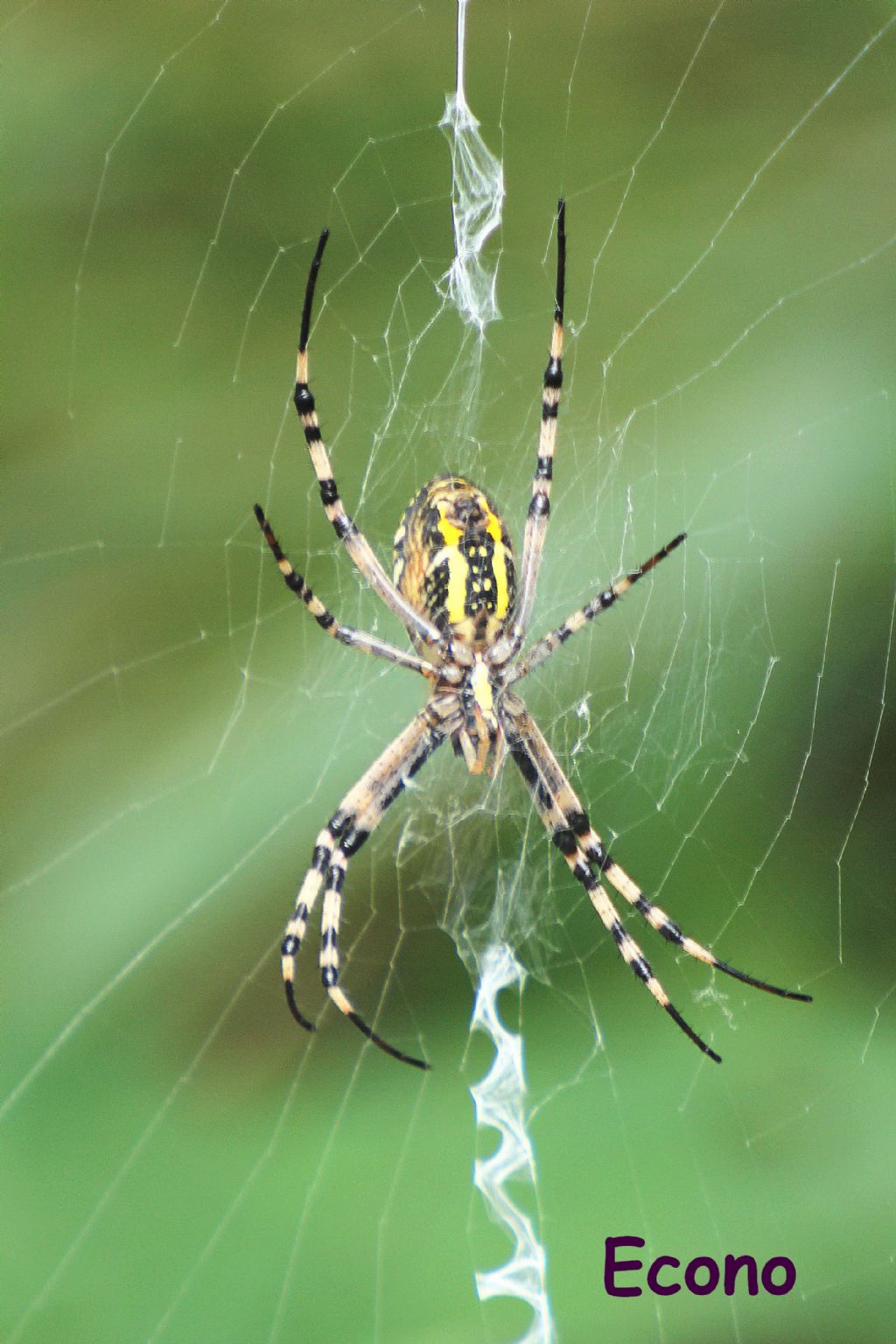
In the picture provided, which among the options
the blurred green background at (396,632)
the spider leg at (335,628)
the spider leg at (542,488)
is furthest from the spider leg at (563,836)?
the spider leg at (542,488)

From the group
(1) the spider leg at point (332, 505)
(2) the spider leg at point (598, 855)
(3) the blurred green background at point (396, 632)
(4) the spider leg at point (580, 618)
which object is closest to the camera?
(3) the blurred green background at point (396, 632)

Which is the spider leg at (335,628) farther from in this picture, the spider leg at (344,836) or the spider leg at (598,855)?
the spider leg at (598,855)

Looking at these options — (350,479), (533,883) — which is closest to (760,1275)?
(533,883)

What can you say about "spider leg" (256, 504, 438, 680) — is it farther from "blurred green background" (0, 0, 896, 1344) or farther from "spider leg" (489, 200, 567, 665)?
"spider leg" (489, 200, 567, 665)

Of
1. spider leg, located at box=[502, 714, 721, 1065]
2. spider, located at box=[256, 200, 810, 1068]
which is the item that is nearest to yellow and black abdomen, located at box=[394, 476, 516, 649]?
spider, located at box=[256, 200, 810, 1068]

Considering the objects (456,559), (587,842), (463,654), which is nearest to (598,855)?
(587,842)
